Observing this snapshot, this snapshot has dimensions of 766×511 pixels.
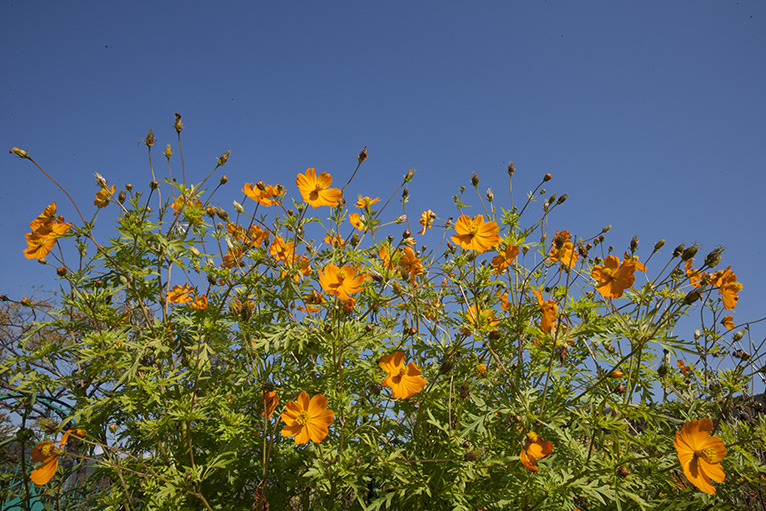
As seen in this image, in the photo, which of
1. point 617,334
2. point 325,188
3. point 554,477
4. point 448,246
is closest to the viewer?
point 554,477

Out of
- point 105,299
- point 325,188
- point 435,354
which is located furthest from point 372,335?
point 105,299

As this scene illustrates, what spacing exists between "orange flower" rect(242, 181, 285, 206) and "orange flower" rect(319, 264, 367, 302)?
61cm

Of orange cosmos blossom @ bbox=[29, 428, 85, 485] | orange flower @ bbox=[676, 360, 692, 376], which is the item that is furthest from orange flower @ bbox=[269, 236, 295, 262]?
orange flower @ bbox=[676, 360, 692, 376]

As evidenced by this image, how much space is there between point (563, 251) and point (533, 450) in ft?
2.99

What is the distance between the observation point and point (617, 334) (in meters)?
1.55

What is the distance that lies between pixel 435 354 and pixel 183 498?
1007 millimetres

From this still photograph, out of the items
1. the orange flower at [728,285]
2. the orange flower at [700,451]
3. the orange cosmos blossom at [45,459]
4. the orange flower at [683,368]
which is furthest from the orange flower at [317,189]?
the orange flower at [683,368]

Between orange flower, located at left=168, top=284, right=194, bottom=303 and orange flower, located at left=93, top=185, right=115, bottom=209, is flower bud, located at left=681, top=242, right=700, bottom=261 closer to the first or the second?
orange flower, located at left=168, top=284, right=194, bottom=303

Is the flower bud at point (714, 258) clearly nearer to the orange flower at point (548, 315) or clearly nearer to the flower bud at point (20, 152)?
the orange flower at point (548, 315)

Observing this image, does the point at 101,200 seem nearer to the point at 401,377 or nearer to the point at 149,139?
the point at 149,139

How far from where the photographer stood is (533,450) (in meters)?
1.30

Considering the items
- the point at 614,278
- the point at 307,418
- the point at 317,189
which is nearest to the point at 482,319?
the point at 614,278

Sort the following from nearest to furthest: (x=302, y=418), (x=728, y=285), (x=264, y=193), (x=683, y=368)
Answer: (x=302, y=418) → (x=728, y=285) → (x=264, y=193) → (x=683, y=368)

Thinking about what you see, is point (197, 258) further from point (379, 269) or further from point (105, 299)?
point (379, 269)
